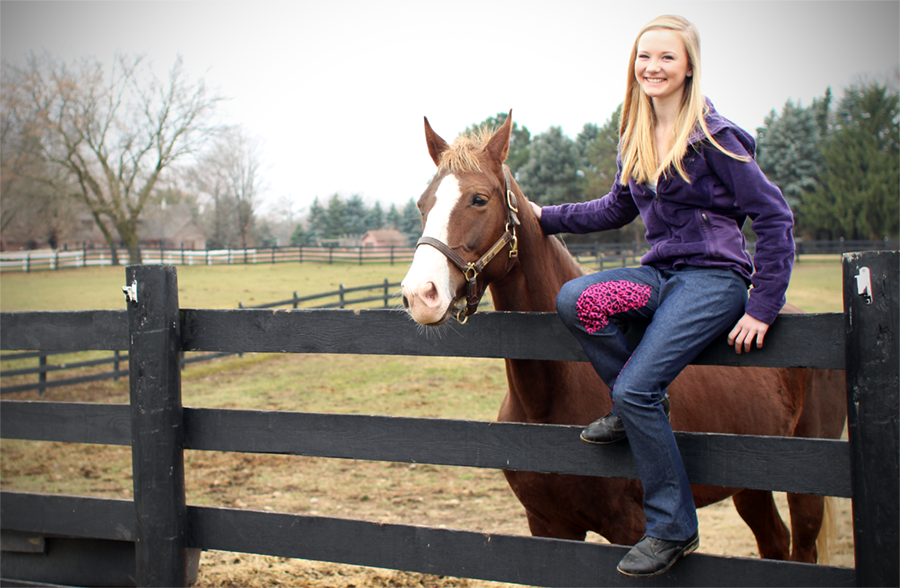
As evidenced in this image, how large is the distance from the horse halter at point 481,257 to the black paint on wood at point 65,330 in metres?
1.42

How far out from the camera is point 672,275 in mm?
2045

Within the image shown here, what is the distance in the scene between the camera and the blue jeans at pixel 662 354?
6.09 feet

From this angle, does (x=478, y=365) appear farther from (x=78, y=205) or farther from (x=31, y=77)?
(x=78, y=205)

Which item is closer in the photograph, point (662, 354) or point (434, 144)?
point (662, 354)

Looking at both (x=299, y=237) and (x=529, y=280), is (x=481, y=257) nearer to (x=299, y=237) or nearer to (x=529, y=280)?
(x=529, y=280)

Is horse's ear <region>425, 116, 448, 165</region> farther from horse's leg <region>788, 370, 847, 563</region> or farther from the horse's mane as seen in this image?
horse's leg <region>788, 370, 847, 563</region>

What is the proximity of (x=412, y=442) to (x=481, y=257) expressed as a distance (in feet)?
2.52

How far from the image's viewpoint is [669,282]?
6.57ft

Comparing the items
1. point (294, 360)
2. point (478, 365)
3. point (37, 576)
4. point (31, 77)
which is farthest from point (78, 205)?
point (37, 576)

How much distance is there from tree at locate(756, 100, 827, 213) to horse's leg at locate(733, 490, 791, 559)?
4872 cm

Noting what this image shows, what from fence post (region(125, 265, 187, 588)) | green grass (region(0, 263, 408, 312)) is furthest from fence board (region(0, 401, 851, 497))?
green grass (region(0, 263, 408, 312))

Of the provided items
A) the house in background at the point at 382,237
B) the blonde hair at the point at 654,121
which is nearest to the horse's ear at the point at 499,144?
the blonde hair at the point at 654,121

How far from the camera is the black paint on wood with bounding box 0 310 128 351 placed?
2.56 metres

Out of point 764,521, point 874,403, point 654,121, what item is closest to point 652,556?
point 874,403
